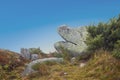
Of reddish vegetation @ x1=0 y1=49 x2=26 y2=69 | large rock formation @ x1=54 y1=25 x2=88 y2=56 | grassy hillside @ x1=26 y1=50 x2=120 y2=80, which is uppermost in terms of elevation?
large rock formation @ x1=54 y1=25 x2=88 y2=56

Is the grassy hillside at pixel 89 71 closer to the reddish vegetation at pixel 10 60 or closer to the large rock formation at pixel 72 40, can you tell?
the reddish vegetation at pixel 10 60

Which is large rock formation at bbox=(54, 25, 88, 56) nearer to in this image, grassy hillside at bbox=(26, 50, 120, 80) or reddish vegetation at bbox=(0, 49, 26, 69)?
reddish vegetation at bbox=(0, 49, 26, 69)

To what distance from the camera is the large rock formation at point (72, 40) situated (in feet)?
58.9

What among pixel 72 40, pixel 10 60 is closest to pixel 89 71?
pixel 10 60

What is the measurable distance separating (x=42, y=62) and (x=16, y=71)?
1.49 m

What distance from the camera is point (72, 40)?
63.7 ft

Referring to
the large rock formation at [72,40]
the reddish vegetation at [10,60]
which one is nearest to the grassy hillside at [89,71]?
the reddish vegetation at [10,60]

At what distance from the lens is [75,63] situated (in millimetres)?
15414

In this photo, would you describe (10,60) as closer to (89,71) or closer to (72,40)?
(72,40)

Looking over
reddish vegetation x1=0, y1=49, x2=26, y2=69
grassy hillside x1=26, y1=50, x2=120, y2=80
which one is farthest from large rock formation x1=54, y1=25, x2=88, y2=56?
grassy hillside x1=26, y1=50, x2=120, y2=80

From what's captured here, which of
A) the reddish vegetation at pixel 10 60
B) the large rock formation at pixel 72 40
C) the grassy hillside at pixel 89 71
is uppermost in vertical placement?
the large rock formation at pixel 72 40

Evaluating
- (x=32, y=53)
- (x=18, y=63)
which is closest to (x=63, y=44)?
(x=32, y=53)

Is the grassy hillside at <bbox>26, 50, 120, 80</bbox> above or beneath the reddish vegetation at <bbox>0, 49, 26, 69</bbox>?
beneath

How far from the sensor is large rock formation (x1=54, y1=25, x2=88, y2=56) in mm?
17938
